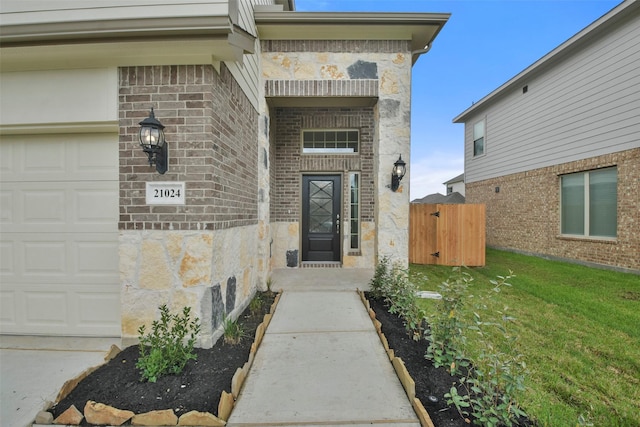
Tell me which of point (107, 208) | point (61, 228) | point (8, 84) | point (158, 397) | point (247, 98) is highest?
point (247, 98)

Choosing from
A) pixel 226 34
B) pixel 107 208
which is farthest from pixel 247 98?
pixel 107 208

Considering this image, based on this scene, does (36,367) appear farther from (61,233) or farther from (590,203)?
(590,203)

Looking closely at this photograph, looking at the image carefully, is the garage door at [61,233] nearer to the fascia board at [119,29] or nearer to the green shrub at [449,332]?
the fascia board at [119,29]

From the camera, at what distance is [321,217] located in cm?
590

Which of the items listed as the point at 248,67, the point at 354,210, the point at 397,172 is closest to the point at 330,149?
the point at 354,210

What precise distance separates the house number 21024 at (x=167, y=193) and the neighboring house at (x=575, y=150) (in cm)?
805

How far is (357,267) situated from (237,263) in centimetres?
304

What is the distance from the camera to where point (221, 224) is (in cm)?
281

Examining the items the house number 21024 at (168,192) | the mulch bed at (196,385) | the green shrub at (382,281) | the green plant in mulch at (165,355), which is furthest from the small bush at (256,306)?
the house number 21024 at (168,192)

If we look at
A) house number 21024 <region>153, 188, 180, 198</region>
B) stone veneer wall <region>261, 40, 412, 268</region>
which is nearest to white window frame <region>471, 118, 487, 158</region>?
stone veneer wall <region>261, 40, 412, 268</region>

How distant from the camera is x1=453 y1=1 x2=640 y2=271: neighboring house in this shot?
5594mm

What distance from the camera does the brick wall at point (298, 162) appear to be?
571cm

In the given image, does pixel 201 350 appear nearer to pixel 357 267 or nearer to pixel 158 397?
pixel 158 397

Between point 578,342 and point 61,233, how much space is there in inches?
217
